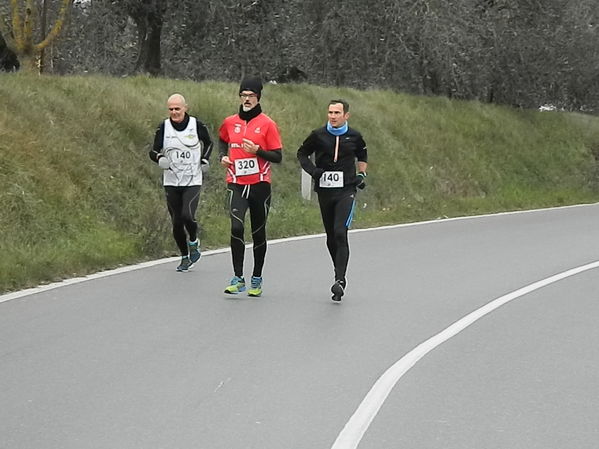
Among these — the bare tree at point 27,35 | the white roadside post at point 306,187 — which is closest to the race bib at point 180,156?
the bare tree at point 27,35

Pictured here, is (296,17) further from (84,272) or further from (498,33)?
(84,272)

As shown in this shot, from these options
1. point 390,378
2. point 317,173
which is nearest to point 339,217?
point 317,173

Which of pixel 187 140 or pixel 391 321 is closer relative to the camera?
pixel 391 321

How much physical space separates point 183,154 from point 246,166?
188 cm

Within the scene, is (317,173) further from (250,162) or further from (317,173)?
(250,162)

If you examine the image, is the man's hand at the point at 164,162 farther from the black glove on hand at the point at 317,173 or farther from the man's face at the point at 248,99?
the black glove on hand at the point at 317,173

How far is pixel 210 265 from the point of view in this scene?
1402 centimetres

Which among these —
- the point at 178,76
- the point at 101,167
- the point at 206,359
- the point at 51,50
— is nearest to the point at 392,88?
the point at 178,76

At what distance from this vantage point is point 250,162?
11.3 meters

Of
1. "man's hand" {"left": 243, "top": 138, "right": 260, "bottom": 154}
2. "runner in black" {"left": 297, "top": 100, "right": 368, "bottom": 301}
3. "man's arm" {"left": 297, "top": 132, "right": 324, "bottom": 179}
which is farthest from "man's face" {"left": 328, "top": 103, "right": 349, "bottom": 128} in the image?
"man's hand" {"left": 243, "top": 138, "right": 260, "bottom": 154}

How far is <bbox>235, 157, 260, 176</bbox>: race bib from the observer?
11273mm

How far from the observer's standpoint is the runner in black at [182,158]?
512 inches

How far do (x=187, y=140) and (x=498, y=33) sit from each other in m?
22.2

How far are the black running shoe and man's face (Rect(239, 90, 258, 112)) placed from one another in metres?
1.86
